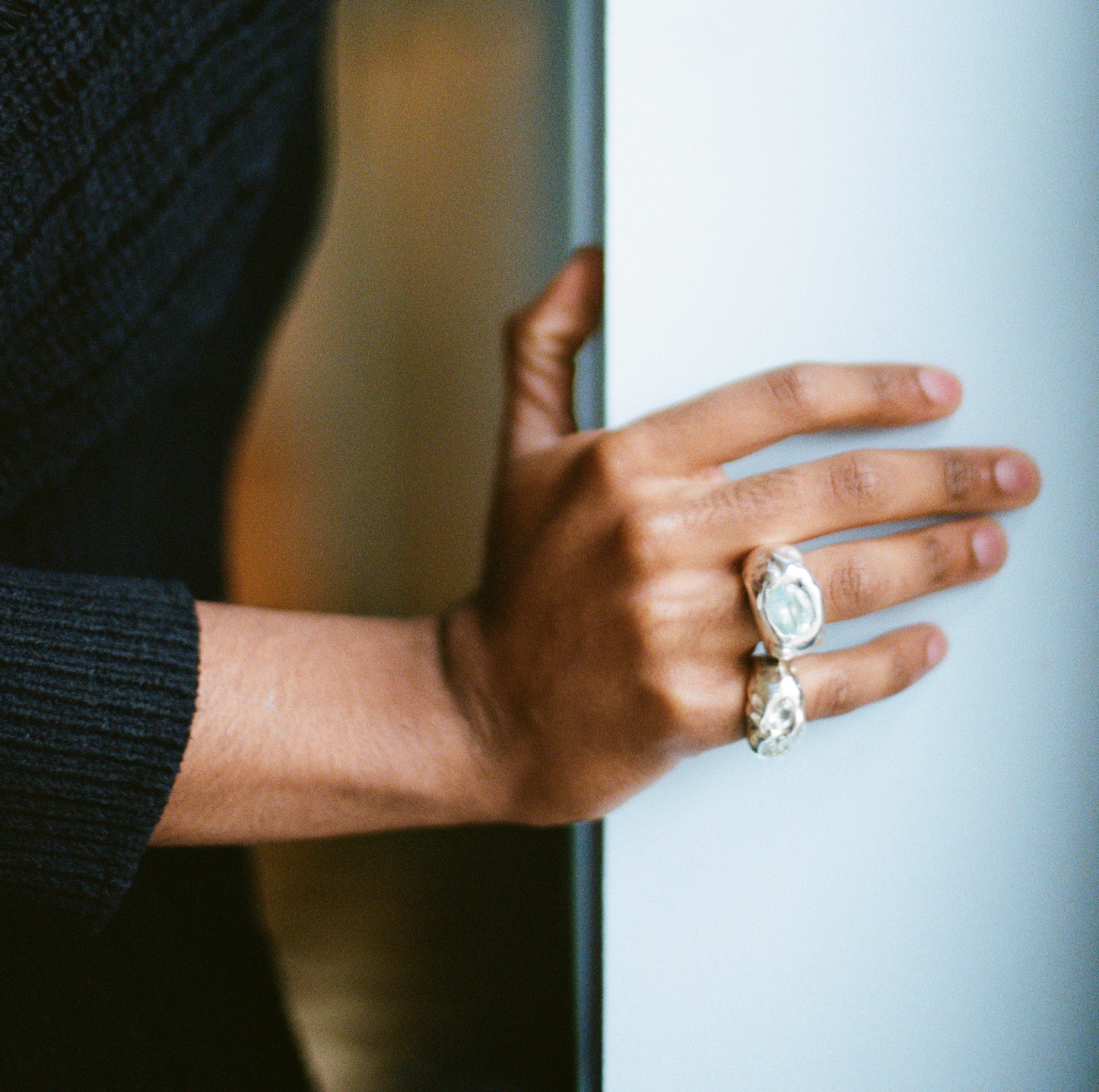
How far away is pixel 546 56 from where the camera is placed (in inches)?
34.1

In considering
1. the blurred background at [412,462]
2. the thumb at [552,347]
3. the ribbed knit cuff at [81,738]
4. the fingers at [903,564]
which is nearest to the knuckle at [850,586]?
the fingers at [903,564]

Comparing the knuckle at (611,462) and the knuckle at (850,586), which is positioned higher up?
the knuckle at (611,462)

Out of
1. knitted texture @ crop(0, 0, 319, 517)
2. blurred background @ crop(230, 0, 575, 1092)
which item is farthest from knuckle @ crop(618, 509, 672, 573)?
blurred background @ crop(230, 0, 575, 1092)

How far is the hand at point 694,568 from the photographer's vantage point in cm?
33

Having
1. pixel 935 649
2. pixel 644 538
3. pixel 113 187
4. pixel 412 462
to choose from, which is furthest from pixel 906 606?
pixel 412 462

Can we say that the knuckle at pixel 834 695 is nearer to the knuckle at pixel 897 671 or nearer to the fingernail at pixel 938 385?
the knuckle at pixel 897 671

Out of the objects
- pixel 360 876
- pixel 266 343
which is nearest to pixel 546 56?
pixel 266 343

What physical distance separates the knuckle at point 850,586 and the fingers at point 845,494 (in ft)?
0.05

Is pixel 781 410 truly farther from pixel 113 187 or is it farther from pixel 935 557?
pixel 113 187

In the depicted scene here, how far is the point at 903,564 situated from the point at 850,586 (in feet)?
0.09

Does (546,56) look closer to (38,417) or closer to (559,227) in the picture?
(559,227)

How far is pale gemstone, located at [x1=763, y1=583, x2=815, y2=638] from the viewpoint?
0.32 m

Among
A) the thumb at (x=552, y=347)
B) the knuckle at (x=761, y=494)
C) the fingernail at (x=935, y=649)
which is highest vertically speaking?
the thumb at (x=552, y=347)

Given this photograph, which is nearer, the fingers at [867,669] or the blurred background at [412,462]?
the fingers at [867,669]
